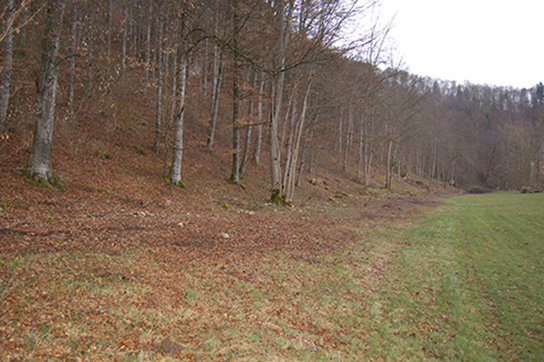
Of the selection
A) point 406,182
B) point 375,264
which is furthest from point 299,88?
point 406,182

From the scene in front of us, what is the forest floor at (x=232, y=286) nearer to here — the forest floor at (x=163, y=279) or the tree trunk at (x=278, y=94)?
the forest floor at (x=163, y=279)

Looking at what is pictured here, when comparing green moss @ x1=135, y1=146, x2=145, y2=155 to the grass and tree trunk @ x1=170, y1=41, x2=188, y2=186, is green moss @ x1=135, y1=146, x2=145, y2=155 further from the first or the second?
the grass

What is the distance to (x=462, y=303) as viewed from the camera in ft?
21.6

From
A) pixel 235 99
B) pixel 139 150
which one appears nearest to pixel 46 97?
pixel 139 150

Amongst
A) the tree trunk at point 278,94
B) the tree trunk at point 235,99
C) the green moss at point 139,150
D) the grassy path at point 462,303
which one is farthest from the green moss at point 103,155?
the grassy path at point 462,303

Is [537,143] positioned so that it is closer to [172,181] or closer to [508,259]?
[508,259]

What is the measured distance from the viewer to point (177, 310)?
4.72m

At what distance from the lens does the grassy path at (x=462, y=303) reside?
5031 millimetres

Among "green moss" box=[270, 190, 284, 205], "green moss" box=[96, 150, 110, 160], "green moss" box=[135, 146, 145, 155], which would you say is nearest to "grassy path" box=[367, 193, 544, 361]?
"green moss" box=[270, 190, 284, 205]

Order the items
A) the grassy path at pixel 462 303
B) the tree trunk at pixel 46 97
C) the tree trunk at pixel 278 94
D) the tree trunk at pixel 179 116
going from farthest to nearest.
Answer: the tree trunk at pixel 278 94 < the tree trunk at pixel 179 116 < the tree trunk at pixel 46 97 < the grassy path at pixel 462 303

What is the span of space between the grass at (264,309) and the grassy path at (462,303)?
0.09 ft

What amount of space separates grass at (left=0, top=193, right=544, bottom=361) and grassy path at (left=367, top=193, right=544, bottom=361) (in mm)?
28

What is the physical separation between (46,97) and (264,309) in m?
9.50

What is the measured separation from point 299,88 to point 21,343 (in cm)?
1597
